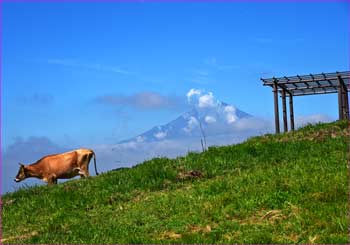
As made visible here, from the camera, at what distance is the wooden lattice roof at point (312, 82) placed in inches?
1019

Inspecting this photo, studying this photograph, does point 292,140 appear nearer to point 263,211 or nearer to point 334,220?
point 263,211

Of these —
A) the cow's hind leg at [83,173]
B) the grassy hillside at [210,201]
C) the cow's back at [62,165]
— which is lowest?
the grassy hillside at [210,201]

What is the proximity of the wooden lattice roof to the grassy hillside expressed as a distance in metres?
10.7

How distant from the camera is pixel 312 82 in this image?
27.2m

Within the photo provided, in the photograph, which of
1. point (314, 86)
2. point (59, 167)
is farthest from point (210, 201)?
point (314, 86)

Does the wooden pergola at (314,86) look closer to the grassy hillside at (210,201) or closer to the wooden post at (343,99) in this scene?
the wooden post at (343,99)

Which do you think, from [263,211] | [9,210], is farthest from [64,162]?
[263,211]

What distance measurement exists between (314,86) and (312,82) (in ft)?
2.93

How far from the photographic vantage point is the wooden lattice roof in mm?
25891

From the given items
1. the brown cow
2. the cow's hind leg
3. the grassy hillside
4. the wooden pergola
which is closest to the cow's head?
the brown cow

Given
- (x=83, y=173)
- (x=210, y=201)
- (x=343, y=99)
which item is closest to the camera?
(x=210, y=201)

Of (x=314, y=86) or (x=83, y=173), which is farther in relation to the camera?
(x=314, y=86)

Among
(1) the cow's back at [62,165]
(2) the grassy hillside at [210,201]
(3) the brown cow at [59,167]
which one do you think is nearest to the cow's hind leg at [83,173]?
(3) the brown cow at [59,167]

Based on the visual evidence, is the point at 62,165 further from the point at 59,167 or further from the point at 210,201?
the point at 210,201
